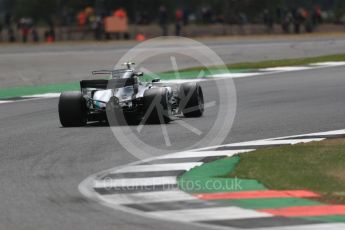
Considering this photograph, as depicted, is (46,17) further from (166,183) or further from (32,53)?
(166,183)

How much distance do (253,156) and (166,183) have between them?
203 cm

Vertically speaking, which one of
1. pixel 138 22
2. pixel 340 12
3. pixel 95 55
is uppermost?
pixel 95 55

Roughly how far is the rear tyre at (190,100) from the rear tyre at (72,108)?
183 centimetres

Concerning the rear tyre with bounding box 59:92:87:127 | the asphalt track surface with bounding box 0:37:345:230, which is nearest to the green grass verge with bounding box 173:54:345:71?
the asphalt track surface with bounding box 0:37:345:230

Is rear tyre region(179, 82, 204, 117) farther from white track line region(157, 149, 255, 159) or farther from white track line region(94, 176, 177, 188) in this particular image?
white track line region(94, 176, 177, 188)

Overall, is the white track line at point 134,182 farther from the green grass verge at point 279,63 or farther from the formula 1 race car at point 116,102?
the green grass verge at point 279,63

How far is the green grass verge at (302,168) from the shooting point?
10.6 meters

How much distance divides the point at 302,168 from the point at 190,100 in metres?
5.87

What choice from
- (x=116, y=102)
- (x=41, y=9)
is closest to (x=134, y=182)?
(x=116, y=102)

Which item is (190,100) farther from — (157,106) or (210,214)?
(210,214)

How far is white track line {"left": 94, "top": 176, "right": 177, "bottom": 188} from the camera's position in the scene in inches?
437

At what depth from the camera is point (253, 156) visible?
1290 cm

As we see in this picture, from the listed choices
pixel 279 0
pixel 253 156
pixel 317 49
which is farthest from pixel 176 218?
pixel 279 0

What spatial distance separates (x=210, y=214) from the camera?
368 inches
